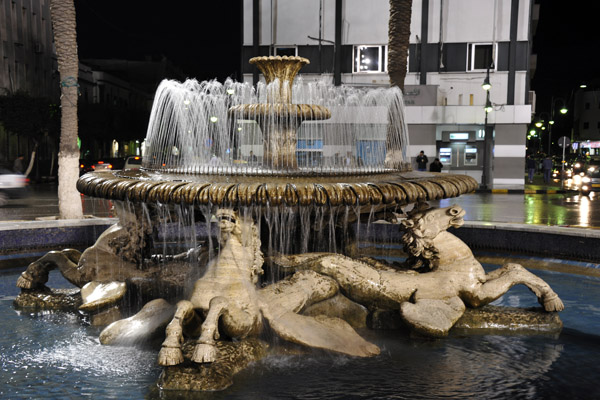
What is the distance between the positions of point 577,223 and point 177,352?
1182 centimetres

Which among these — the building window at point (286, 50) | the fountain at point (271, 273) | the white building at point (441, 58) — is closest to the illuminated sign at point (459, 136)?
the white building at point (441, 58)

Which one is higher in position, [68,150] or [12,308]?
[68,150]

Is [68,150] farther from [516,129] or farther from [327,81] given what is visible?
[516,129]

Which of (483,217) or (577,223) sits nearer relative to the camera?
(577,223)

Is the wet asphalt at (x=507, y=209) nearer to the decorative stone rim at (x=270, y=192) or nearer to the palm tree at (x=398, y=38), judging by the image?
the palm tree at (x=398, y=38)

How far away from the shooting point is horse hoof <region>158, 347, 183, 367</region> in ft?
14.1

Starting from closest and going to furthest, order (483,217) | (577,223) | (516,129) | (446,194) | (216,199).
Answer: (216,199), (446,194), (577,223), (483,217), (516,129)

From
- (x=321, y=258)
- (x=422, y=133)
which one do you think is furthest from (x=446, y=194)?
(x=422, y=133)

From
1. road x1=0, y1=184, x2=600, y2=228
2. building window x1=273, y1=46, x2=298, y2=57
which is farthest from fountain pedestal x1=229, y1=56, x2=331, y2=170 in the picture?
building window x1=273, y1=46, x2=298, y2=57

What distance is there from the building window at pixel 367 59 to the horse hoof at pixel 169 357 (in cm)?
2666

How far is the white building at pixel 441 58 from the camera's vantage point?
2836 cm

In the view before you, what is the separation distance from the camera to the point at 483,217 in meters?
15.1

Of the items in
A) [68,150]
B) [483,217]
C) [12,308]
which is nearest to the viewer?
[12,308]

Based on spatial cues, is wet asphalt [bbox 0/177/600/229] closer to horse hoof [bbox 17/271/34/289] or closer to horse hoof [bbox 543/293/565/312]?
horse hoof [bbox 543/293/565/312]
